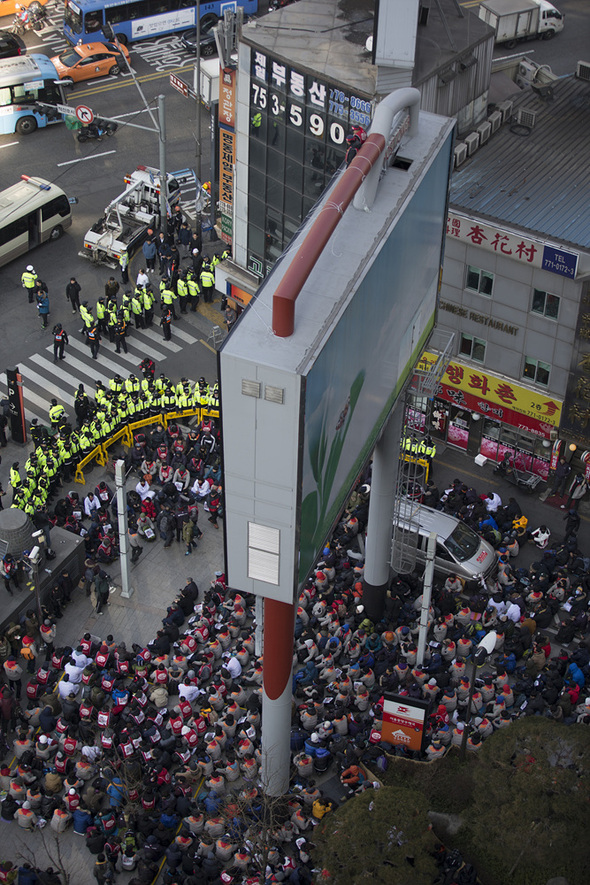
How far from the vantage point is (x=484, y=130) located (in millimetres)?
46812

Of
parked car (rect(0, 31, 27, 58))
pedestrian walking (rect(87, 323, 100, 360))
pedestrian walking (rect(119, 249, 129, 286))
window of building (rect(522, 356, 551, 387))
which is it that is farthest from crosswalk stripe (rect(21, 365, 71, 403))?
parked car (rect(0, 31, 27, 58))

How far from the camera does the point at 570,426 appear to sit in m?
44.4

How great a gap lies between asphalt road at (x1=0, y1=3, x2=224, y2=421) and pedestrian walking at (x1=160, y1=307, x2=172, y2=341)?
40cm

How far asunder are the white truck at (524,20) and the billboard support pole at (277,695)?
158ft

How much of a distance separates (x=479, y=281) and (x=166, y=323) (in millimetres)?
14010

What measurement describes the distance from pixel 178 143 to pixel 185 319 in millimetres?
14602

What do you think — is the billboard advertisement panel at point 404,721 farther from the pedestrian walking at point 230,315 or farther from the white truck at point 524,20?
the white truck at point 524,20

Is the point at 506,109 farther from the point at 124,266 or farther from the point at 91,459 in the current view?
the point at 91,459

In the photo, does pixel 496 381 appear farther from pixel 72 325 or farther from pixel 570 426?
pixel 72 325

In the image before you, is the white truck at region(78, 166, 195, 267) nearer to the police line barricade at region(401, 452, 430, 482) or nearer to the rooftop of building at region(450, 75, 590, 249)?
the rooftop of building at region(450, 75, 590, 249)

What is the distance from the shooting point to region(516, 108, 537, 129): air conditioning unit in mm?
47438

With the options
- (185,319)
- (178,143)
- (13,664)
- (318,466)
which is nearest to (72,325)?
(185,319)

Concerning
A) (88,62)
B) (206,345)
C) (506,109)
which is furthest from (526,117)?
(88,62)

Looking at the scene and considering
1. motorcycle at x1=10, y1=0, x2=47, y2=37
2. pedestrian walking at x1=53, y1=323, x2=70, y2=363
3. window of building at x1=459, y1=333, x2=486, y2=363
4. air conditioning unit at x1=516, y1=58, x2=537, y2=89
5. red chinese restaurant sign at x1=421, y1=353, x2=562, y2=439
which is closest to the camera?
red chinese restaurant sign at x1=421, y1=353, x2=562, y2=439
